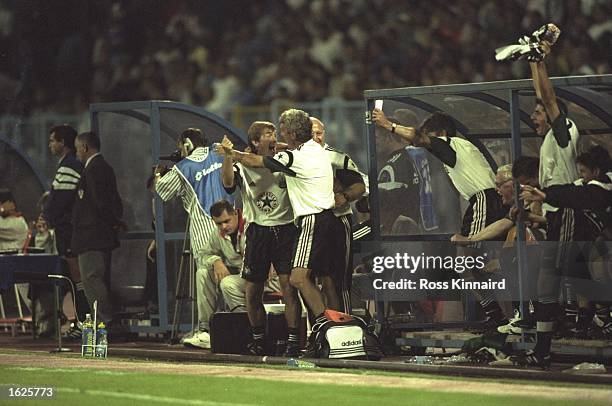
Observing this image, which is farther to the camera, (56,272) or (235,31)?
(235,31)

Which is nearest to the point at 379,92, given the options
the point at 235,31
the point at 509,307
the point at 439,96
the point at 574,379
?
the point at 439,96

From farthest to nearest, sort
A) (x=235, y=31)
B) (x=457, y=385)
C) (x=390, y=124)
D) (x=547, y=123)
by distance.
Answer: (x=235, y=31)
(x=390, y=124)
(x=547, y=123)
(x=457, y=385)

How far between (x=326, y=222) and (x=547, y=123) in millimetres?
1986

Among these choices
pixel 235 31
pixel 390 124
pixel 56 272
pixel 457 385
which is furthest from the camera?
pixel 235 31

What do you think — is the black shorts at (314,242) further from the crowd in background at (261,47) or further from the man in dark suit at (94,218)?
the crowd in background at (261,47)

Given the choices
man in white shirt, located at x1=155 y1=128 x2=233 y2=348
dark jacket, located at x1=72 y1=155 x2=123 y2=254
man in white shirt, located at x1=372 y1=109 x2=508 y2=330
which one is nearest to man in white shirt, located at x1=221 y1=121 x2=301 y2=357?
man in white shirt, located at x1=372 y1=109 x2=508 y2=330

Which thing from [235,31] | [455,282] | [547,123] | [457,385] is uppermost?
[235,31]

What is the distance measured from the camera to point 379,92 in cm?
1263

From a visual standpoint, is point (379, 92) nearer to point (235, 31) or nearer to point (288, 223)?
point (288, 223)

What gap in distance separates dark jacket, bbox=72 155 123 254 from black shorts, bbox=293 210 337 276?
122 inches

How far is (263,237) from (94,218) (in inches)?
103

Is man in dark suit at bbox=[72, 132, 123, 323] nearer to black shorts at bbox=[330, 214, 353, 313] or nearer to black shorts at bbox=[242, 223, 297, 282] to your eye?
black shorts at bbox=[242, 223, 297, 282]

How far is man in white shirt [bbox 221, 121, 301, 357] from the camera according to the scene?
12453 mm

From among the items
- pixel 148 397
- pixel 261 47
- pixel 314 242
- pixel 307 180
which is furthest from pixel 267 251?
pixel 261 47
